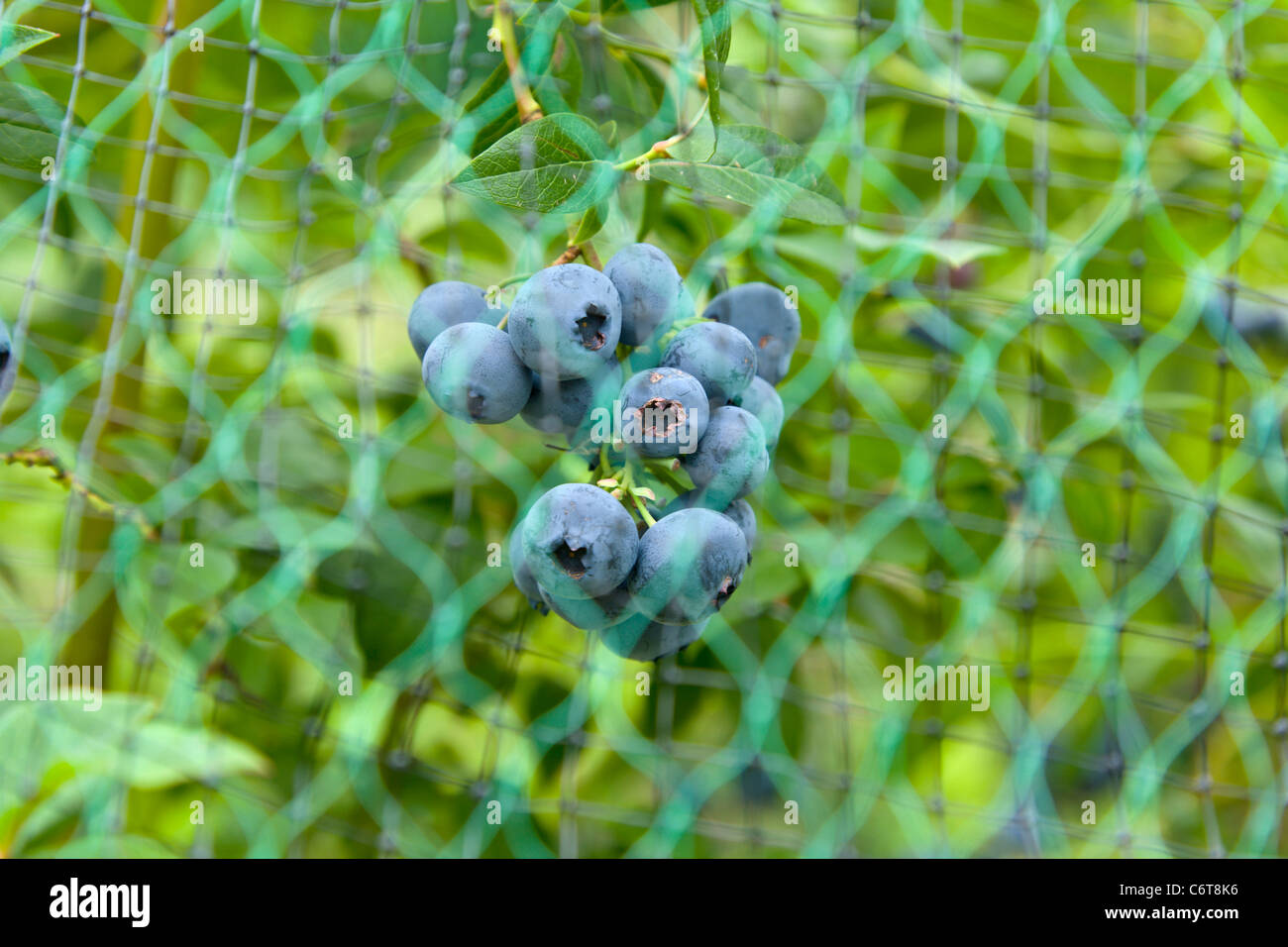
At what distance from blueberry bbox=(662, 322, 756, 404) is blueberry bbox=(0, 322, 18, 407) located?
37 centimetres

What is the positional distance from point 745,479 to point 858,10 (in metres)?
0.48

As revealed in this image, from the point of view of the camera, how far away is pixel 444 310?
45cm

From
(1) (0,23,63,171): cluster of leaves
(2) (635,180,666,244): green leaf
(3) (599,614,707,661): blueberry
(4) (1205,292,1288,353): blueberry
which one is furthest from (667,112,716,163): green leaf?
(4) (1205,292,1288,353): blueberry

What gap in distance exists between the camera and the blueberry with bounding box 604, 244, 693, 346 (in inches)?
16.6

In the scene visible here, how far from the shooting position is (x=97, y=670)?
2.12ft

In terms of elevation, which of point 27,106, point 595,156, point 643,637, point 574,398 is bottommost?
point 643,637

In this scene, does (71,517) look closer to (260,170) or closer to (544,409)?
(260,170)

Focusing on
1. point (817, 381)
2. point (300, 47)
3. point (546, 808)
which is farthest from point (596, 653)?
point (300, 47)

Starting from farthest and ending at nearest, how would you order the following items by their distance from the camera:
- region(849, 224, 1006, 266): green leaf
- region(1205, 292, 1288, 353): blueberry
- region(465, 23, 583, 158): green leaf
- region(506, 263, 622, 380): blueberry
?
region(1205, 292, 1288, 353): blueberry
region(849, 224, 1006, 266): green leaf
region(465, 23, 583, 158): green leaf
region(506, 263, 622, 380): blueberry

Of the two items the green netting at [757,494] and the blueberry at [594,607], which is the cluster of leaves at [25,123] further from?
the blueberry at [594,607]

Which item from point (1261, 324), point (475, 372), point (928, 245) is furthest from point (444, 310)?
point (1261, 324)

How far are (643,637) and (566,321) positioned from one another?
0.15 m

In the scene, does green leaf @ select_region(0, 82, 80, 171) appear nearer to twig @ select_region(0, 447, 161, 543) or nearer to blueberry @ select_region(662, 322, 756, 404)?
twig @ select_region(0, 447, 161, 543)

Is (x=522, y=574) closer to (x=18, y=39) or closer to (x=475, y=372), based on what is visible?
(x=475, y=372)
